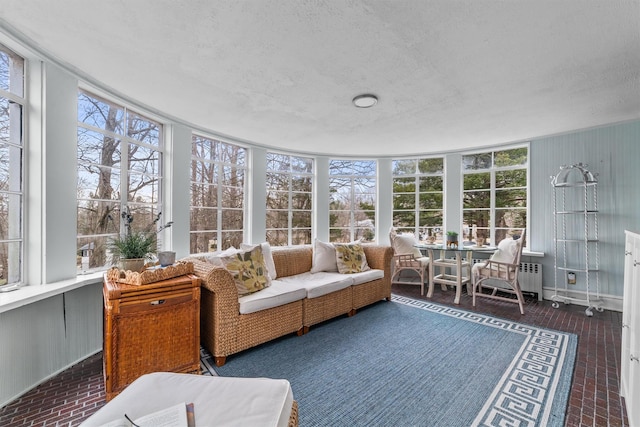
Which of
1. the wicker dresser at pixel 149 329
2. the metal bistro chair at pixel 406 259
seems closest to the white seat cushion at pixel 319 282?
the wicker dresser at pixel 149 329

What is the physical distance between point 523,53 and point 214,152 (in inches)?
146

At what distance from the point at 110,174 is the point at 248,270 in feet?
5.54

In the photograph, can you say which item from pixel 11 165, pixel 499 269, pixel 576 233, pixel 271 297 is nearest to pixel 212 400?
pixel 271 297

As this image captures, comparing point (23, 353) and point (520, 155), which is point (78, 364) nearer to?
point (23, 353)

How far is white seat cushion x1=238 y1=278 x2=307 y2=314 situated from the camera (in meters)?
2.54

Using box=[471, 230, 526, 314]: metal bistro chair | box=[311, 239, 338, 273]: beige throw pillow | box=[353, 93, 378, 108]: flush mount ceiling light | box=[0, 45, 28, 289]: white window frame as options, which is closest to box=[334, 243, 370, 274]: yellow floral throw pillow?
box=[311, 239, 338, 273]: beige throw pillow

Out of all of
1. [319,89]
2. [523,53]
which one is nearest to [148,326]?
[319,89]

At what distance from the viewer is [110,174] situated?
280 cm

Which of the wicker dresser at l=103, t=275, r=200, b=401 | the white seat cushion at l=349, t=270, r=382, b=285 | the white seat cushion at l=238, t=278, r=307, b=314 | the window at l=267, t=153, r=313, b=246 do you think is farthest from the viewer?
the window at l=267, t=153, r=313, b=246

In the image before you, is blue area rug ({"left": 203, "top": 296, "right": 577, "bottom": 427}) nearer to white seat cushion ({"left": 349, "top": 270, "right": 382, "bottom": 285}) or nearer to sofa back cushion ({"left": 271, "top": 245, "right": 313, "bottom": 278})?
white seat cushion ({"left": 349, "top": 270, "right": 382, "bottom": 285})

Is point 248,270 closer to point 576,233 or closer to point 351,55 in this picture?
point 351,55

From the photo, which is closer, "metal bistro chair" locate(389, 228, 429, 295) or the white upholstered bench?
the white upholstered bench

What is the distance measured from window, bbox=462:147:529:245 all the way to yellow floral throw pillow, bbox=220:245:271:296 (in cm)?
391

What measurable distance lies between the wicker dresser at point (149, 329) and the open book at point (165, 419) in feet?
3.61
